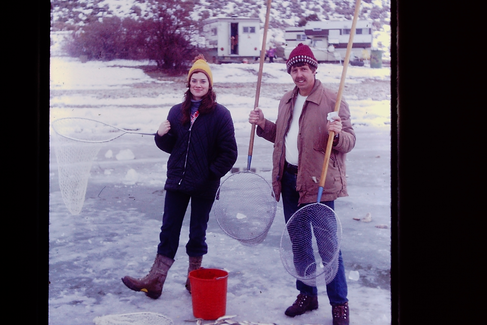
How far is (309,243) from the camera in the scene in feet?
11.2

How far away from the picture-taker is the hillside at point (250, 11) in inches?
162

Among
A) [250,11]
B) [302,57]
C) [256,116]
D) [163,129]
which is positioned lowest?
[163,129]

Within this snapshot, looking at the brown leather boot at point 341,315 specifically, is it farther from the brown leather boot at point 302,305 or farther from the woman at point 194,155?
the woman at point 194,155

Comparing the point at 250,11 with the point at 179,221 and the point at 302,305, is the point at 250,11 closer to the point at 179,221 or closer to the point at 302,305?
the point at 179,221

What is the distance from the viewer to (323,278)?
3277 millimetres

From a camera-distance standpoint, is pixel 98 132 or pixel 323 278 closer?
pixel 323 278

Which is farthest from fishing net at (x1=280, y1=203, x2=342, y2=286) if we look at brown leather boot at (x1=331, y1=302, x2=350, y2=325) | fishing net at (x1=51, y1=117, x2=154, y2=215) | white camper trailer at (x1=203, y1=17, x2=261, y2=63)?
fishing net at (x1=51, y1=117, x2=154, y2=215)

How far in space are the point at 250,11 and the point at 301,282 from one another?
2.16m

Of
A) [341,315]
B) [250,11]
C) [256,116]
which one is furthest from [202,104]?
[341,315]

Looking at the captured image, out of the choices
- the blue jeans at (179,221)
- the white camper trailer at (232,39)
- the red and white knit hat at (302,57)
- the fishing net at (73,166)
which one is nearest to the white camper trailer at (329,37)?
the white camper trailer at (232,39)

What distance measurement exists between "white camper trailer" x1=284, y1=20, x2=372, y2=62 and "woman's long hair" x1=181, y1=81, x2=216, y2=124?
729 millimetres
